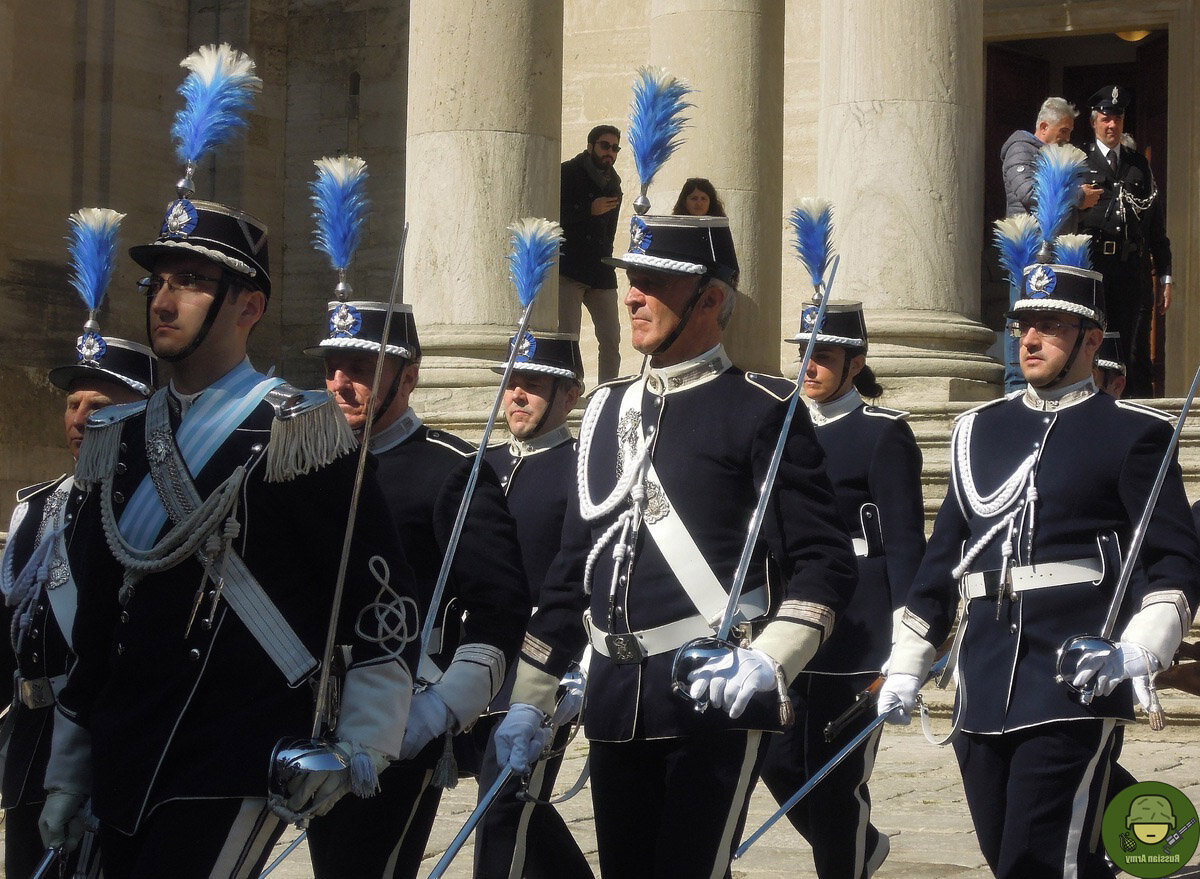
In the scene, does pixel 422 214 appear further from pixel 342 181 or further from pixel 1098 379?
pixel 342 181

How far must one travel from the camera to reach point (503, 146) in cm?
1299

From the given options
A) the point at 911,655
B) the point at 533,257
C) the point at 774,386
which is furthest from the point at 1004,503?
the point at 533,257

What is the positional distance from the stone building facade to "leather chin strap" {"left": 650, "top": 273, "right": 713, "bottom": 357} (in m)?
6.94

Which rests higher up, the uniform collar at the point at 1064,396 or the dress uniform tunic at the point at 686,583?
the uniform collar at the point at 1064,396

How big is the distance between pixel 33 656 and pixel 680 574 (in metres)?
1.91

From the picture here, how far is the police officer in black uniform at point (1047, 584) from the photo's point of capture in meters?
5.36

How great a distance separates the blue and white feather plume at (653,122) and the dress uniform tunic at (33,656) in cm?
172

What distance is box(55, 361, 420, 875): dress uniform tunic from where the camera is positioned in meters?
4.01

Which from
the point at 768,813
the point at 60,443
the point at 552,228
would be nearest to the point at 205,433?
the point at 552,228

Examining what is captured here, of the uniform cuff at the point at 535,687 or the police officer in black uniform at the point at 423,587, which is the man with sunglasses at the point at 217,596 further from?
the uniform cuff at the point at 535,687

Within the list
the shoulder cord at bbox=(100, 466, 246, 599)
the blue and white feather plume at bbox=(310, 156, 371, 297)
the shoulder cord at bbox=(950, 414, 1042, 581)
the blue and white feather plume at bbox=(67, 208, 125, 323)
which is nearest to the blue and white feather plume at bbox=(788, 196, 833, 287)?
the shoulder cord at bbox=(950, 414, 1042, 581)

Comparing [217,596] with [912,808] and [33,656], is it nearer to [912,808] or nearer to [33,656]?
[33,656]

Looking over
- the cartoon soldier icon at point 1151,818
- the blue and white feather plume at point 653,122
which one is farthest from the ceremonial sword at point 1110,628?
the blue and white feather plume at point 653,122

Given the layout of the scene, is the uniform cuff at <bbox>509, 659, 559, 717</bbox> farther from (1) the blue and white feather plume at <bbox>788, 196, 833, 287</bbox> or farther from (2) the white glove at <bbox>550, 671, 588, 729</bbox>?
(1) the blue and white feather plume at <bbox>788, 196, 833, 287</bbox>
